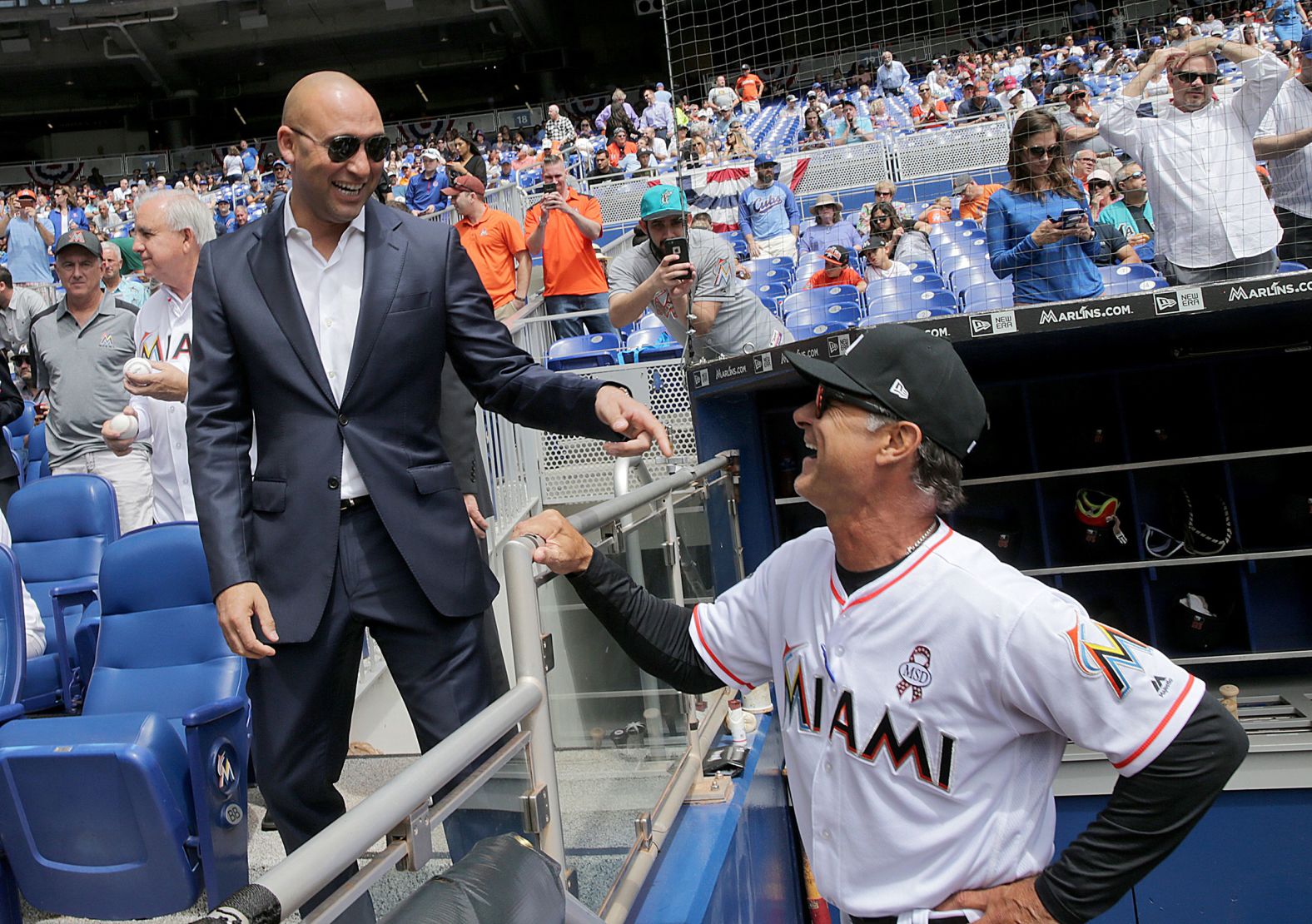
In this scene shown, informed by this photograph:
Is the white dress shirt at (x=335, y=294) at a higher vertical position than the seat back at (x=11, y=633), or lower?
higher

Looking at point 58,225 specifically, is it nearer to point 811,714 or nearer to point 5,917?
point 5,917

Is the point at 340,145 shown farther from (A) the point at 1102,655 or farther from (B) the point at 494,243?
(B) the point at 494,243

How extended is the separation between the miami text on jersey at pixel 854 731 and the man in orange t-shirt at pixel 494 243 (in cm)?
755

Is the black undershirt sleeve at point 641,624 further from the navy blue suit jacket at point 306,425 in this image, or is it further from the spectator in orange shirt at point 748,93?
the spectator in orange shirt at point 748,93

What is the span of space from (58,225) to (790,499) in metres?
20.3

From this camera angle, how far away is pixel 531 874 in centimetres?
149

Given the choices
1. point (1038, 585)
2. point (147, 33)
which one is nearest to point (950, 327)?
point (1038, 585)

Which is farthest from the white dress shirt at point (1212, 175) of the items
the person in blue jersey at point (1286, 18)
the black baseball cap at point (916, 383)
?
the black baseball cap at point (916, 383)

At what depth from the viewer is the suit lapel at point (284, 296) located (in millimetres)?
2129

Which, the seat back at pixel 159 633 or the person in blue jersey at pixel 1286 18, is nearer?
the seat back at pixel 159 633

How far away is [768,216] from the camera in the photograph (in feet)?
35.6

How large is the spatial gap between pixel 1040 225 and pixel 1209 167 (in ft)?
2.31

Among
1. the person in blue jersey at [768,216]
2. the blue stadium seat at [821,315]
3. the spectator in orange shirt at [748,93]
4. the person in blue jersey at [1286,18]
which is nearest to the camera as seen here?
the person in blue jersey at [1286,18]

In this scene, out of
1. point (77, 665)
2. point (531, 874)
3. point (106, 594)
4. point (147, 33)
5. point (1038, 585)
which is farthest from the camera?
point (147, 33)
